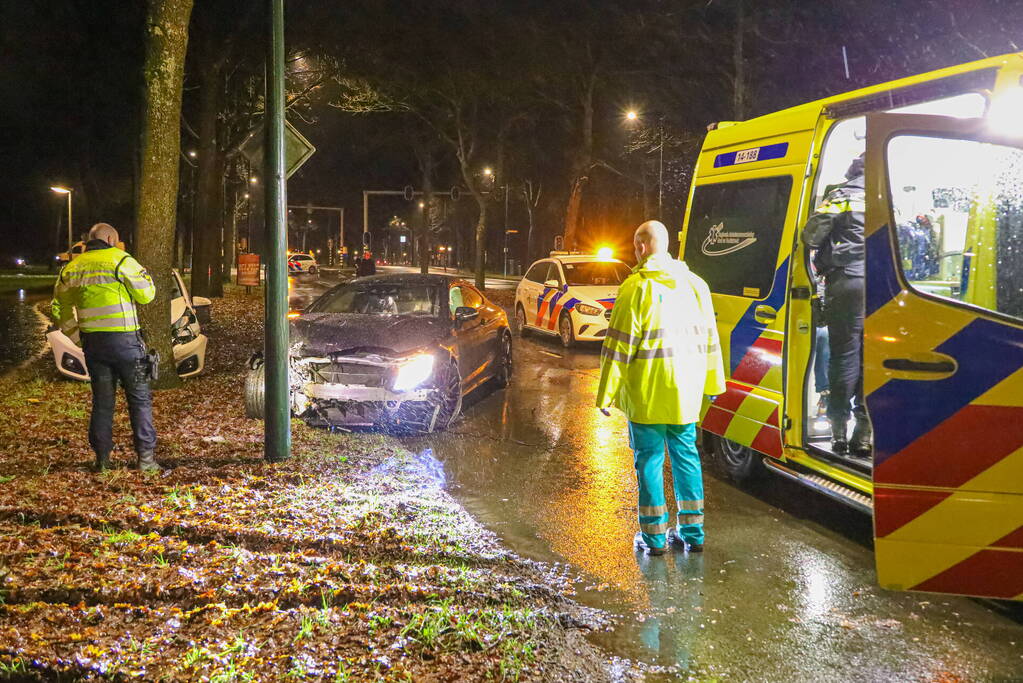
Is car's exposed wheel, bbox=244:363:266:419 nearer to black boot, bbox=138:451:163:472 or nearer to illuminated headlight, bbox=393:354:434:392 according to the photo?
illuminated headlight, bbox=393:354:434:392

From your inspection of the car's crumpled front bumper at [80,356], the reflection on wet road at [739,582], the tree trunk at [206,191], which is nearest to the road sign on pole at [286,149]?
the reflection on wet road at [739,582]

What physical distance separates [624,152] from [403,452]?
3387 cm

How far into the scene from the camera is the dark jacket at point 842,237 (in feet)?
18.1

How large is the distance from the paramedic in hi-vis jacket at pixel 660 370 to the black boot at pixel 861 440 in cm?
107

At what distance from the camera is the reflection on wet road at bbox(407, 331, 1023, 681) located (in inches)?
150

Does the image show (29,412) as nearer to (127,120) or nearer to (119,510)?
(119,510)

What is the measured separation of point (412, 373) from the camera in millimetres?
8000

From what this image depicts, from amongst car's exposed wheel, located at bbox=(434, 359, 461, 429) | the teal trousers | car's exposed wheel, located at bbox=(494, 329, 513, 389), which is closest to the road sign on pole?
car's exposed wheel, located at bbox=(434, 359, 461, 429)

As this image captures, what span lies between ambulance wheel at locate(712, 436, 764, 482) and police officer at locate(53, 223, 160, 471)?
418cm

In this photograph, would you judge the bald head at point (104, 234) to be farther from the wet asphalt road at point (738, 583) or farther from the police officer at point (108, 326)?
the wet asphalt road at point (738, 583)

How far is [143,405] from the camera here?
6.66 m

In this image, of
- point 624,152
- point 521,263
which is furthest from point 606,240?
point 521,263

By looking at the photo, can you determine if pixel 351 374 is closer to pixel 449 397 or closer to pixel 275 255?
pixel 449 397

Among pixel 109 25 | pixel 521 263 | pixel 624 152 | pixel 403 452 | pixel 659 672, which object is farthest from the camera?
pixel 521 263
